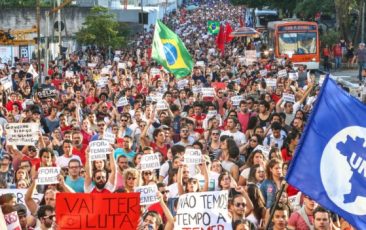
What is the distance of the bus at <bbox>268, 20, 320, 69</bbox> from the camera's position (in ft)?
143

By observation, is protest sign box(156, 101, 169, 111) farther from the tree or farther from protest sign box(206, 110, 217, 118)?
the tree

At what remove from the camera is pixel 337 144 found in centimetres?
796

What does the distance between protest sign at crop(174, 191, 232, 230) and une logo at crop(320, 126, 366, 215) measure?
5.87 ft

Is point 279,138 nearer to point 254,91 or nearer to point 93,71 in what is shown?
point 254,91

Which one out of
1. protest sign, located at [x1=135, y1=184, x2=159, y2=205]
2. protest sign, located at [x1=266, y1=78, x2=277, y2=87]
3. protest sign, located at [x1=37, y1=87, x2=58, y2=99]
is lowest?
protest sign, located at [x1=37, y1=87, x2=58, y2=99]

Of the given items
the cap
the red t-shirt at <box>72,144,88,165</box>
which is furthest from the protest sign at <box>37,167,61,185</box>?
the red t-shirt at <box>72,144,88,165</box>

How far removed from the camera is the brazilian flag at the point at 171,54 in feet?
82.4

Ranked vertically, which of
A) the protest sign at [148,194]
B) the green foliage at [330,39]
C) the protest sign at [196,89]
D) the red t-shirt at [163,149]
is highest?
the protest sign at [148,194]

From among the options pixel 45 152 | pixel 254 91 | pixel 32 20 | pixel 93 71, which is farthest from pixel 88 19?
pixel 45 152

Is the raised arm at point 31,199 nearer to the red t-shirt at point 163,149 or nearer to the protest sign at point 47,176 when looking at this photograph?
the protest sign at point 47,176

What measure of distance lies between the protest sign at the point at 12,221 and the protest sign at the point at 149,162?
7.28 ft

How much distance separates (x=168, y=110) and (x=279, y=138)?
3.09 m

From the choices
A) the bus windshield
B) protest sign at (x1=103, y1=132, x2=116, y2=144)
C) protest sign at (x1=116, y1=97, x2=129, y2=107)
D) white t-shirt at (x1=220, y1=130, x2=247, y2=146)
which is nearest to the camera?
protest sign at (x1=103, y1=132, x2=116, y2=144)

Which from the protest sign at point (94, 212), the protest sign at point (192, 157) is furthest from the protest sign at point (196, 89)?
the protest sign at point (94, 212)
